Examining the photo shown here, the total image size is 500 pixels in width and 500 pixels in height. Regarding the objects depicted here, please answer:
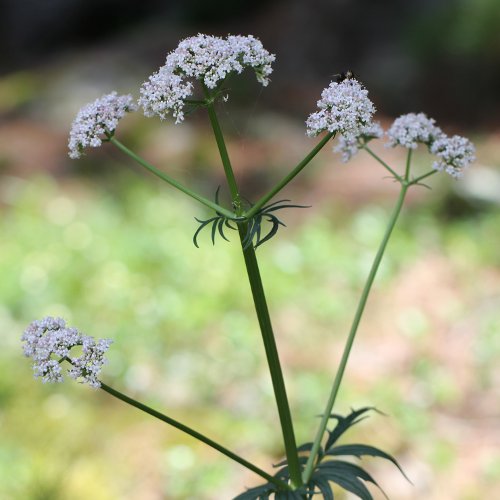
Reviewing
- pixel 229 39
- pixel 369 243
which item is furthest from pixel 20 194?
pixel 229 39

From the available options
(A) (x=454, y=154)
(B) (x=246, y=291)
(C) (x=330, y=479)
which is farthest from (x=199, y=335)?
(A) (x=454, y=154)

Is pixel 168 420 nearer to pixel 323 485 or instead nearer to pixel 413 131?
pixel 323 485

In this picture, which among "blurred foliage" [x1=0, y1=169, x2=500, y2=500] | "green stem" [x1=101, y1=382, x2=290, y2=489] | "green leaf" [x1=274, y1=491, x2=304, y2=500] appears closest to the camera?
"green stem" [x1=101, y1=382, x2=290, y2=489]

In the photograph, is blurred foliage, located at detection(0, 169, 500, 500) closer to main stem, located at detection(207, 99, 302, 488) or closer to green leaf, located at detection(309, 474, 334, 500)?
green leaf, located at detection(309, 474, 334, 500)

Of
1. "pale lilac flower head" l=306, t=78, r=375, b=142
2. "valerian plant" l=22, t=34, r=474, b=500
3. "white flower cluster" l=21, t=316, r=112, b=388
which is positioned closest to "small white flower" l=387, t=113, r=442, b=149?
"valerian plant" l=22, t=34, r=474, b=500

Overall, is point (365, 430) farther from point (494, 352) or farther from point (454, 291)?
point (454, 291)

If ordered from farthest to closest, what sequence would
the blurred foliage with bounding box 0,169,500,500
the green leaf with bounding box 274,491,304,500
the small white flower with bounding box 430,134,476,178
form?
the blurred foliage with bounding box 0,169,500,500 → the small white flower with bounding box 430,134,476,178 → the green leaf with bounding box 274,491,304,500
